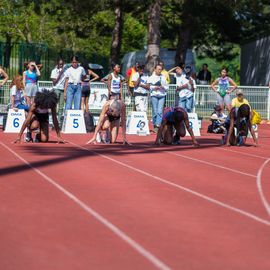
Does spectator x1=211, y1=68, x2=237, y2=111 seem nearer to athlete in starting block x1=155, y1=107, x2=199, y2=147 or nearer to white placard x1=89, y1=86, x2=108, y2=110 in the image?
white placard x1=89, y1=86, x2=108, y2=110

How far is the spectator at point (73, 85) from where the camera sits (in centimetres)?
2588

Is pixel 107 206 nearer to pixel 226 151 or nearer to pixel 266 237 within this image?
pixel 266 237

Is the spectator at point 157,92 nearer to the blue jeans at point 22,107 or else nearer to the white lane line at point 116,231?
the blue jeans at point 22,107

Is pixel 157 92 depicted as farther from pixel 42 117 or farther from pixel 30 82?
pixel 42 117

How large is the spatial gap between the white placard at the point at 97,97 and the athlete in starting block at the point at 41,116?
951cm

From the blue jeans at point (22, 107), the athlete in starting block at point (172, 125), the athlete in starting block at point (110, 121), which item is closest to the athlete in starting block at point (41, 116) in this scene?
the athlete in starting block at point (110, 121)

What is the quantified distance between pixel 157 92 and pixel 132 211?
15790 millimetres

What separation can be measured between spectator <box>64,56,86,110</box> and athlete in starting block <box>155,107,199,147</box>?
502 centimetres

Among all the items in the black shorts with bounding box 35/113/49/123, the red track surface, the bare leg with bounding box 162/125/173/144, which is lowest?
the red track surface

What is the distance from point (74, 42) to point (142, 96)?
5672 centimetres

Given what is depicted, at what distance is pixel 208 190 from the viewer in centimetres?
1287

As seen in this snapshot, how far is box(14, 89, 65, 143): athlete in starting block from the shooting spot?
20297 mm

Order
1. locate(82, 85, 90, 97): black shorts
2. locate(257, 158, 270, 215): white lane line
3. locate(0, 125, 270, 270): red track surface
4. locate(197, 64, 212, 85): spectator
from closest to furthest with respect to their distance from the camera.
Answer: locate(0, 125, 270, 270): red track surface
locate(257, 158, 270, 215): white lane line
locate(82, 85, 90, 97): black shorts
locate(197, 64, 212, 85): spectator

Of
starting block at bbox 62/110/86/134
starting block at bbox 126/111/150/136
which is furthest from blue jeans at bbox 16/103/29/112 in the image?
starting block at bbox 126/111/150/136
